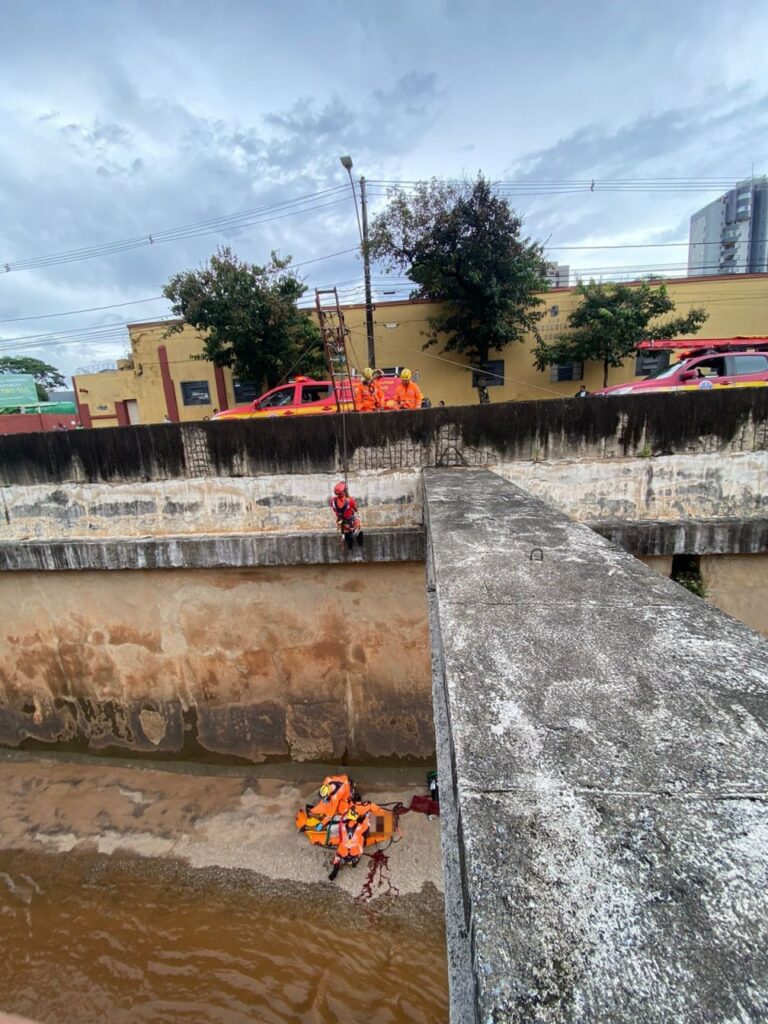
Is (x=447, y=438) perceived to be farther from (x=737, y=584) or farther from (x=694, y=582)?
(x=737, y=584)

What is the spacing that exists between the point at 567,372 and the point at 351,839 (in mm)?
16051

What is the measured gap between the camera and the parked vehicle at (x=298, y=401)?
863cm

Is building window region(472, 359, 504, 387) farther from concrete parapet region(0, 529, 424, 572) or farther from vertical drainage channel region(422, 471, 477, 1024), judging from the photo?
vertical drainage channel region(422, 471, 477, 1024)

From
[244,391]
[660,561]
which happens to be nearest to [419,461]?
[660,561]

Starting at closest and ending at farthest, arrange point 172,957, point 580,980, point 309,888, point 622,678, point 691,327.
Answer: point 580,980
point 622,678
point 172,957
point 309,888
point 691,327

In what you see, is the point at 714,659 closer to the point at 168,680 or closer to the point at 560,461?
the point at 560,461

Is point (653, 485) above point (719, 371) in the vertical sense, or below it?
below

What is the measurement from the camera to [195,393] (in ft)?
A: 57.2

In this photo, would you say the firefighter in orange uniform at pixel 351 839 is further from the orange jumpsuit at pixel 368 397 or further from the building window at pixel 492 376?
the building window at pixel 492 376

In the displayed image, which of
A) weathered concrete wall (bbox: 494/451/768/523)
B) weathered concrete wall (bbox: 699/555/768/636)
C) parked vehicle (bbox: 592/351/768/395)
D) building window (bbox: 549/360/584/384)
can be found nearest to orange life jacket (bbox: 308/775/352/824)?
weathered concrete wall (bbox: 494/451/768/523)

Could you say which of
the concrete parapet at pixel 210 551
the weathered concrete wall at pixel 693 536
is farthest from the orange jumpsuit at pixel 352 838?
the weathered concrete wall at pixel 693 536

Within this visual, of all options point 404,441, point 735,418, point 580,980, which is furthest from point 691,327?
point 580,980

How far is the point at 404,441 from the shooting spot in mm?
4945

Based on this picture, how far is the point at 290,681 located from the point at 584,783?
4935mm
